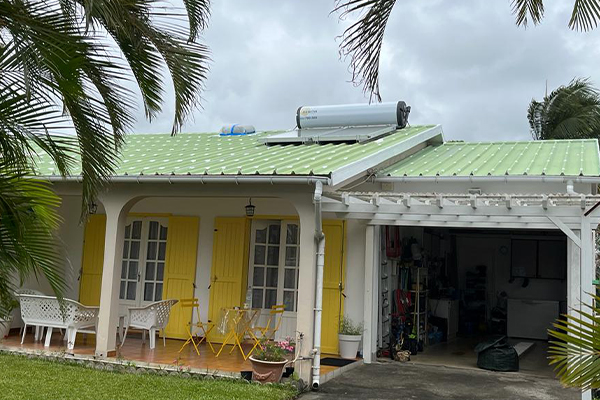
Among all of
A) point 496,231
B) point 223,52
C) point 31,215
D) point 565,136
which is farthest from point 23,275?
point 565,136

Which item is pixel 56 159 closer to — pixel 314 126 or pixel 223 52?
pixel 223 52

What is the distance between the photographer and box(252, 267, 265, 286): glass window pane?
11.0 meters

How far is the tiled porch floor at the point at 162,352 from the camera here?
8.66 metres

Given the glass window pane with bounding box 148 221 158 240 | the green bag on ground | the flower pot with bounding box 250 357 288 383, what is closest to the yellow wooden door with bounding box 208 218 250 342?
the glass window pane with bounding box 148 221 158 240

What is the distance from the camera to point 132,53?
530cm

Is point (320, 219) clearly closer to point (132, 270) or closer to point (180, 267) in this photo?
point (180, 267)

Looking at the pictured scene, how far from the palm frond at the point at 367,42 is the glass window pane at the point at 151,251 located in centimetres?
833

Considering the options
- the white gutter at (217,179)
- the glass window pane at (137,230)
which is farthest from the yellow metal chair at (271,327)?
the glass window pane at (137,230)

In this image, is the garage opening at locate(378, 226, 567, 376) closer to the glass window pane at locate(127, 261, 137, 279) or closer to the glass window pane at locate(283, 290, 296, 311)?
the glass window pane at locate(283, 290, 296, 311)

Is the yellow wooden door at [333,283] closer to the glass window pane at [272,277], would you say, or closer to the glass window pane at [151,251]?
the glass window pane at [272,277]

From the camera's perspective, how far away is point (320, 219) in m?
7.84

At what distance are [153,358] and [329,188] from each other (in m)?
3.58

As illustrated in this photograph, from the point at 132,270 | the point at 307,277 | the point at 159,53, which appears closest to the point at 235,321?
the point at 307,277

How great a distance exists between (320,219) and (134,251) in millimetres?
5289
